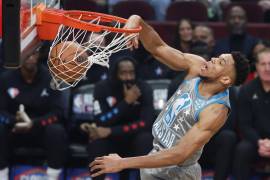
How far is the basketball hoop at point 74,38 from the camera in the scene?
439 cm

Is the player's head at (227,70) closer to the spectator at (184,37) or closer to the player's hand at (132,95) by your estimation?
the player's hand at (132,95)

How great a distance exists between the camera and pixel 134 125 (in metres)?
6.36

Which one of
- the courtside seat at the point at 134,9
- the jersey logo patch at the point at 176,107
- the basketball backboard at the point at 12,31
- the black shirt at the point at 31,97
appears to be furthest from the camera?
the courtside seat at the point at 134,9

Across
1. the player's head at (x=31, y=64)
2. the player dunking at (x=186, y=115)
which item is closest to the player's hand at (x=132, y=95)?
the player's head at (x=31, y=64)

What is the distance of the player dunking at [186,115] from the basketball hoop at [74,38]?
0.55 feet

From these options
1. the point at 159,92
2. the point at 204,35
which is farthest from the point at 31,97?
the point at 204,35

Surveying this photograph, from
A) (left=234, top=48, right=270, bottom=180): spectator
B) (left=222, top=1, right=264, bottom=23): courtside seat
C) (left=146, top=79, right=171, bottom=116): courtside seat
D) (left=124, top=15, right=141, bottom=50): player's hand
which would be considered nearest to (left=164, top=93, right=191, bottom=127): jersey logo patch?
(left=124, top=15, right=141, bottom=50): player's hand

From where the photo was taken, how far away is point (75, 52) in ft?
14.8

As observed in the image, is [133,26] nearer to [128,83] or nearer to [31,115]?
[128,83]

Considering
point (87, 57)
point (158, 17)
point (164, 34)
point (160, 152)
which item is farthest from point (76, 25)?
point (158, 17)

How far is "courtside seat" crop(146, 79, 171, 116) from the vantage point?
680 cm

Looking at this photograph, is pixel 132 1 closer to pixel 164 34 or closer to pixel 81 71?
pixel 164 34

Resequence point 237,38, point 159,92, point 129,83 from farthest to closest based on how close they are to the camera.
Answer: point 237,38 → point 159,92 → point 129,83

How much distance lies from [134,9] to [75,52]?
3922 millimetres
